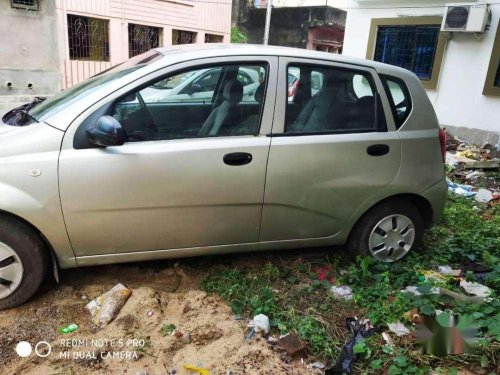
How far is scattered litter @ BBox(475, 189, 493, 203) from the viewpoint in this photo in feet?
18.8

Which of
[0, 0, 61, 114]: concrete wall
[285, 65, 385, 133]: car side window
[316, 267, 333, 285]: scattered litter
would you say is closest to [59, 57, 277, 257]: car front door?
[285, 65, 385, 133]: car side window

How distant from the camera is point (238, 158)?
112 inches

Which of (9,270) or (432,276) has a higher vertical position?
(9,270)

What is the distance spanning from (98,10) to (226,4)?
5.37m

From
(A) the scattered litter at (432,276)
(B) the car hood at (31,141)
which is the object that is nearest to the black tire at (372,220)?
(A) the scattered litter at (432,276)

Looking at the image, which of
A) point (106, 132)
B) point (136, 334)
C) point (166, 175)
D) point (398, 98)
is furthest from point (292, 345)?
point (398, 98)

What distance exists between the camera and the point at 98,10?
12.8 m

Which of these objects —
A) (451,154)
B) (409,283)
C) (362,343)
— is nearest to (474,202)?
(451,154)

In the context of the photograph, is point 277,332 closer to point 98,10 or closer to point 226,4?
point 98,10

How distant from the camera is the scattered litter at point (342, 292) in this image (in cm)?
312

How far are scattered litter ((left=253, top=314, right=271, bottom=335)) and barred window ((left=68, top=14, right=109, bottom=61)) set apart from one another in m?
11.9

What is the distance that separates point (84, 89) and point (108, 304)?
147 centimetres

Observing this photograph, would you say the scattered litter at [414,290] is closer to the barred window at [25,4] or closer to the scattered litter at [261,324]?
the scattered litter at [261,324]

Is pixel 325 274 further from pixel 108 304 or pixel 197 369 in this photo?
pixel 108 304
